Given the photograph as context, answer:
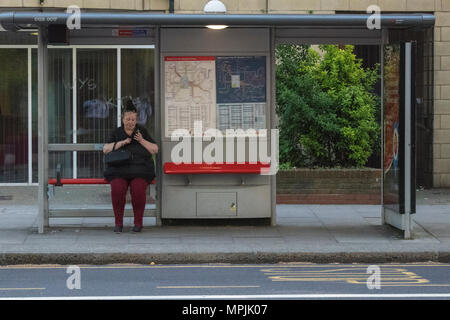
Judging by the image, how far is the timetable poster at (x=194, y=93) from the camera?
11.5 meters

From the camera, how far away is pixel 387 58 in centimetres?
1152

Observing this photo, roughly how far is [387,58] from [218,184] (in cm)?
280

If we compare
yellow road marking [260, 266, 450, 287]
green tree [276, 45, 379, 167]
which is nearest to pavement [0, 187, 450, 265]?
yellow road marking [260, 266, 450, 287]

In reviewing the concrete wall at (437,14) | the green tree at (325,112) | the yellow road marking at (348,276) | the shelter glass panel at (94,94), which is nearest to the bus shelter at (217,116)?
the yellow road marking at (348,276)

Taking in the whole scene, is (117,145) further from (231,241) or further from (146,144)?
(231,241)

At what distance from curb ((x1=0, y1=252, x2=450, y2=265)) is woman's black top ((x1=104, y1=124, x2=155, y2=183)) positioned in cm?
160

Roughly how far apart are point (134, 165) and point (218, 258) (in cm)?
201

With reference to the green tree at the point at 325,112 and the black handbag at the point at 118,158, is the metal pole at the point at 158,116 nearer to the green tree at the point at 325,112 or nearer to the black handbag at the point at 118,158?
the black handbag at the point at 118,158

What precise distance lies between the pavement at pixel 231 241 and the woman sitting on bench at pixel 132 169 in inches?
14.3

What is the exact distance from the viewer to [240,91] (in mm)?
11570

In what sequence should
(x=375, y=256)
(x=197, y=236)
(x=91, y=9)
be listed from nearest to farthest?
(x=375, y=256) < (x=197, y=236) < (x=91, y=9)

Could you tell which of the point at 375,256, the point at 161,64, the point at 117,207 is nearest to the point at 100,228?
the point at 117,207

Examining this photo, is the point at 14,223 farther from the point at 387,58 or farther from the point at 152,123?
the point at 387,58

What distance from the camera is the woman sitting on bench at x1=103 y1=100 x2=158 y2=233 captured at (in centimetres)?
1120
